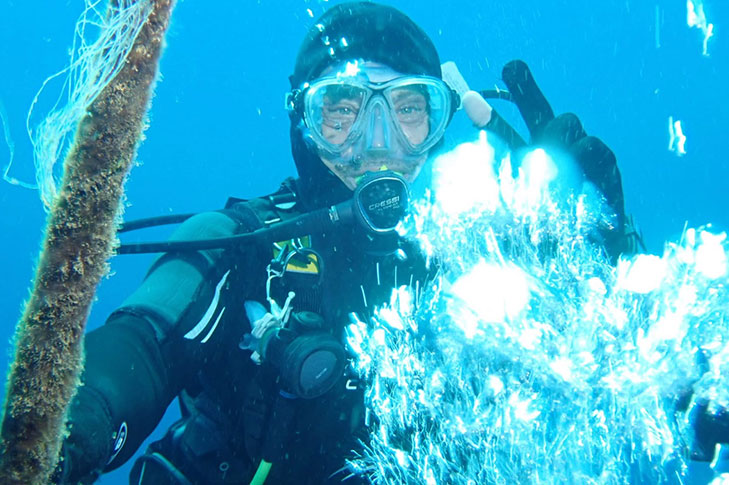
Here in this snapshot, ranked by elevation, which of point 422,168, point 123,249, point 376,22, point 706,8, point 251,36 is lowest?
point 123,249

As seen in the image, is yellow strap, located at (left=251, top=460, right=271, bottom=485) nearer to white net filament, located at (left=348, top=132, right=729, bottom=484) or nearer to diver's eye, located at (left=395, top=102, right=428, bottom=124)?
white net filament, located at (left=348, top=132, right=729, bottom=484)

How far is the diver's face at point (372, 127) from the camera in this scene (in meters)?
3.49

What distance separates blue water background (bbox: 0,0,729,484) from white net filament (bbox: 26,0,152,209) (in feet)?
167

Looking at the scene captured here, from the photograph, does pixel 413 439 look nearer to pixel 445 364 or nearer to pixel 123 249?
pixel 445 364

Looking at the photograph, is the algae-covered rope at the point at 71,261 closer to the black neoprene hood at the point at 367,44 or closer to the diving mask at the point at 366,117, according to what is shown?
the diving mask at the point at 366,117

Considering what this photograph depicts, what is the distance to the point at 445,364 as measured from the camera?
2.86 meters

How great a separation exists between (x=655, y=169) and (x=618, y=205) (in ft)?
268

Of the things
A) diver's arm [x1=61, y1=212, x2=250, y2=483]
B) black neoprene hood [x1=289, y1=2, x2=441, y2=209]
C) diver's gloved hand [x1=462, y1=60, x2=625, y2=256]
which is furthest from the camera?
black neoprene hood [x1=289, y1=2, x2=441, y2=209]

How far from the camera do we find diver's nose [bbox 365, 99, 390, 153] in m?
3.46

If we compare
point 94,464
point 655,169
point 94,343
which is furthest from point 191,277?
point 655,169

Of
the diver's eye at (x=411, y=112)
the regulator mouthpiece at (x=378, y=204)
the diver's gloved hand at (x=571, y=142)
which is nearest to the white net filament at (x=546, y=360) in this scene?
the diver's gloved hand at (x=571, y=142)

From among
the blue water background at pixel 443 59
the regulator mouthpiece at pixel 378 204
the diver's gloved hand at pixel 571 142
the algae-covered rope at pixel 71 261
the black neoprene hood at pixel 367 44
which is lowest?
the algae-covered rope at pixel 71 261

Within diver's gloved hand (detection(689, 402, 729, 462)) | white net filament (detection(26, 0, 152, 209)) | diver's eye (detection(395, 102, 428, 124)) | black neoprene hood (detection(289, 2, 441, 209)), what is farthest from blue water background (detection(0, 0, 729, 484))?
white net filament (detection(26, 0, 152, 209))

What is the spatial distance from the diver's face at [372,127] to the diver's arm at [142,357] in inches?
44.1
